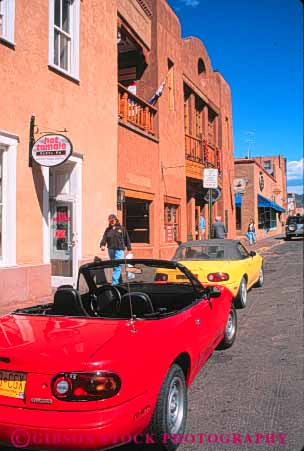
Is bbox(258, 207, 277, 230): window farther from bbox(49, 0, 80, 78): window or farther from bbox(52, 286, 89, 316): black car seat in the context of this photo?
bbox(52, 286, 89, 316): black car seat

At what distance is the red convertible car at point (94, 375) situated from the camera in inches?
103

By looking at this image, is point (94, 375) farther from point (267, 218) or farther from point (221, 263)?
point (267, 218)

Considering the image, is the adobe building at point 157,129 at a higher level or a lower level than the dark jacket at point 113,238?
higher

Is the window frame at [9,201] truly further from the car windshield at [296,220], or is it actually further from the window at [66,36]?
the car windshield at [296,220]

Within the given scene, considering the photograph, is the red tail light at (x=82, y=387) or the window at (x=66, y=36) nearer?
the red tail light at (x=82, y=387)

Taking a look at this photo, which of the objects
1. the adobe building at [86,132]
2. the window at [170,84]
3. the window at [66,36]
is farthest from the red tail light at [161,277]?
the window at [170,84]

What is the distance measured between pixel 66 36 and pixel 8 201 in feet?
13.9

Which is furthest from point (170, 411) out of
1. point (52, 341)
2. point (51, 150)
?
point (51, 150)

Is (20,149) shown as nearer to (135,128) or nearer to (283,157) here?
(135,128)

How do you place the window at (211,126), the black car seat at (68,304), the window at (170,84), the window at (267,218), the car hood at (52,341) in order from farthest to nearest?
the window at (267,218)
the window at (211,126)
the window at (170,84)
the black car seat at (68,304)
the car hood at (52,341)

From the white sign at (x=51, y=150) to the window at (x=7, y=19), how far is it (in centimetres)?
187

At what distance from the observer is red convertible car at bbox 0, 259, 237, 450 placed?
2.61 m

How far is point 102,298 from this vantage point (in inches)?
173

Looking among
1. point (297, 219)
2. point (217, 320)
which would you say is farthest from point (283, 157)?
point (217, 320)
